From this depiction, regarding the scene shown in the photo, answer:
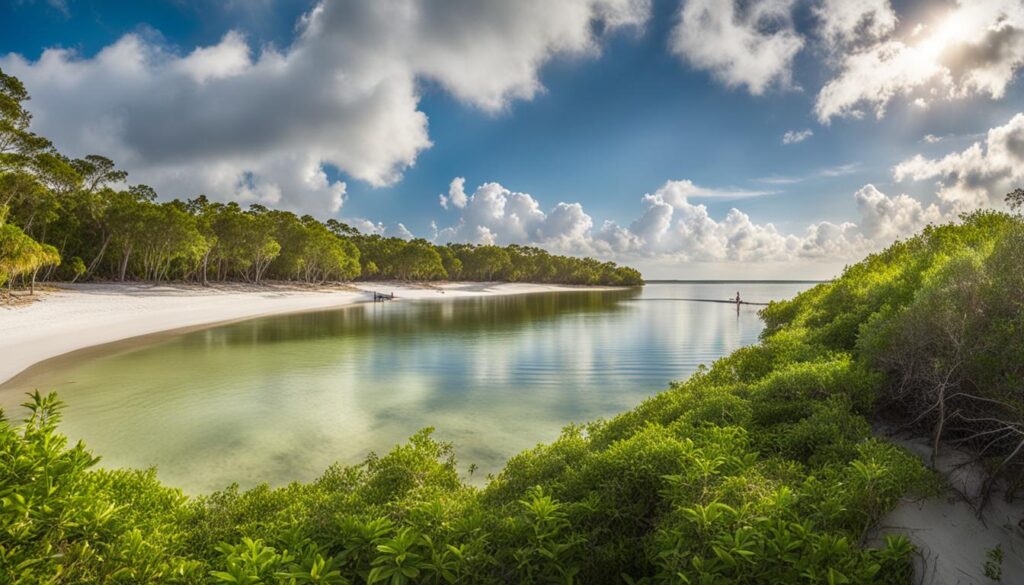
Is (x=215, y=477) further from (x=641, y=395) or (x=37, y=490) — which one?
(x=641, y=395)

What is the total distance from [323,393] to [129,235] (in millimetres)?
51307

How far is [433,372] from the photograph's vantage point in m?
18.9

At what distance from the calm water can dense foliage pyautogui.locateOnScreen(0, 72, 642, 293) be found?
53.0 ft

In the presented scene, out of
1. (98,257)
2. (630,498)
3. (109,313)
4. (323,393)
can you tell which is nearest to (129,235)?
(98,257)

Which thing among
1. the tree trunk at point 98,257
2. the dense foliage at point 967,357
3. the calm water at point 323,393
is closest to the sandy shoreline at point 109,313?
the calm water at point 323,393

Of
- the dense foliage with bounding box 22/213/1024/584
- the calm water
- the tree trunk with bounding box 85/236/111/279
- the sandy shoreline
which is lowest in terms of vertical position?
the calm water

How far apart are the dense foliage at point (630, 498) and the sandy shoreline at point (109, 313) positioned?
59.9 feet

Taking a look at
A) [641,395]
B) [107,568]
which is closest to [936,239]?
[641,395]

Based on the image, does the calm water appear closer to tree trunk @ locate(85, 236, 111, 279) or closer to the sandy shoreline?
the sandy shoreline

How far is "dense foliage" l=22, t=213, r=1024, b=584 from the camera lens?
3.01 m

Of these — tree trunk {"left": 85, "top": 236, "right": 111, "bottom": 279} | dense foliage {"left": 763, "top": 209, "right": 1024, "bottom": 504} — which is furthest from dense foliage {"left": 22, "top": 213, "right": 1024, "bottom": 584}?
tree trunk {"left": 85, "top": 236, "right": 111, "bottom": 279}

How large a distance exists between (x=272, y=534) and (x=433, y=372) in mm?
14900

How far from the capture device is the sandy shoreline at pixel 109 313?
2047 centimetres

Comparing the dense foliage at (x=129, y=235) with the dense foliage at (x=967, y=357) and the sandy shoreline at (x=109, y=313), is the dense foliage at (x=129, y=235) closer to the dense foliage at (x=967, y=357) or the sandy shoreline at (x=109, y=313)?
the sandy shoreline at (x=109, y=313)
